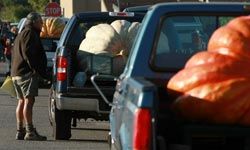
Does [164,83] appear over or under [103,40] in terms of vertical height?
over

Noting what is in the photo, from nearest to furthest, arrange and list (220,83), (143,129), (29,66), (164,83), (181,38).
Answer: (143,129) → (220,83) → (164,83) → (181,38) → (29,66)

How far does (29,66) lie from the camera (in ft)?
36.0

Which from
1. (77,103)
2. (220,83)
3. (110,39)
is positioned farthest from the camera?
(110,39)

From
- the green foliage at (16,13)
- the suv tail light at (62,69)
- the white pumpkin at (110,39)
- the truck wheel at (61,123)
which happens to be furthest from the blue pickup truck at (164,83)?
the green foliage at (16,13)

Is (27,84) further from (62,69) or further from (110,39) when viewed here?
(110,39)

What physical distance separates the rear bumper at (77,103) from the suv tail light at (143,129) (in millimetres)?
5711

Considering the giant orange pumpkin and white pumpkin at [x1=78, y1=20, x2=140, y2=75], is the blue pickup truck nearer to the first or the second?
the giant orange pumpkin

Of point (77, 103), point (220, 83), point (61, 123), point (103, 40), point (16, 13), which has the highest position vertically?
point (220, 83)

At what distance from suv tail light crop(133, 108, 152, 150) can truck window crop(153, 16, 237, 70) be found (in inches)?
61.4

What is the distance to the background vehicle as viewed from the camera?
1050cm

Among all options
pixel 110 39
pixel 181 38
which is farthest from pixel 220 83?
pixel 110 39

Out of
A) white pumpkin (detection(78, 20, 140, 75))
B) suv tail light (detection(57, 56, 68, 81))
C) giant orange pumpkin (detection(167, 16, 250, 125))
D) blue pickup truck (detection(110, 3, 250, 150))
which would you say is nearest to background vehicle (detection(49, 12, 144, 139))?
suv tail light (detection(57, 56, 68, 81))

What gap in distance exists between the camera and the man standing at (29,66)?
11.0m

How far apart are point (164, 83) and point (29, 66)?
16.8 ft
